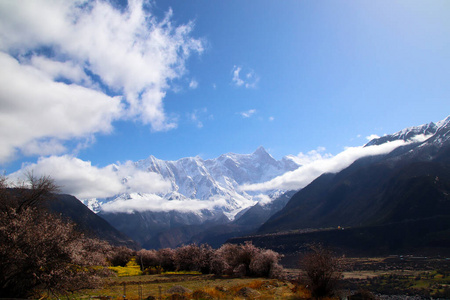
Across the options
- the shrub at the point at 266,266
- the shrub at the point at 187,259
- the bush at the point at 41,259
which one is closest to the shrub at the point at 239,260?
the shrub at the point at 266,266

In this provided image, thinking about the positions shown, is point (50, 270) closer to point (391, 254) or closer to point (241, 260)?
point (241, 260)

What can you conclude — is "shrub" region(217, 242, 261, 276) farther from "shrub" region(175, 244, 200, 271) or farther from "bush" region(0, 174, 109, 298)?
"bush" region(0, 174, 109, 298)

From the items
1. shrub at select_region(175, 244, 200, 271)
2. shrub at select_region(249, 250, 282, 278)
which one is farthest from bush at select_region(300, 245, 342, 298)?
shrub at select_region(175, 244, 200, 271)

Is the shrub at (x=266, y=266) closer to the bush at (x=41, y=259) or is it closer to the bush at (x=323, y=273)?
the bush at (x=323, y=273)

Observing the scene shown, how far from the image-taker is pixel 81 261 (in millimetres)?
20203

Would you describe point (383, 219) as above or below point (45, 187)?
below

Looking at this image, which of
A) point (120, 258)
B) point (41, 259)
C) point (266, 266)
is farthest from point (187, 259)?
point (41, 259)

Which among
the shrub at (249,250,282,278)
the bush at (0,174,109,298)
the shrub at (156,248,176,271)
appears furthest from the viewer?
the shrub at (156,248,176,271)

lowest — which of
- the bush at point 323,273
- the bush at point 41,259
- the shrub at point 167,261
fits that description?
the shrub at point 167,261

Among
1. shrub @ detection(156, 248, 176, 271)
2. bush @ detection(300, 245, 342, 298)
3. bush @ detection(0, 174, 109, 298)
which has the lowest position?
shrub @ detection(156, 248, 176, 271)

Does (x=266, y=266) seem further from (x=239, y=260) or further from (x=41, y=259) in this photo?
(x=41, y=259)

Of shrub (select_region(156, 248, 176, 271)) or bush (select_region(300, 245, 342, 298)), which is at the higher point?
bush (select_region(300, 245, 342, 298))

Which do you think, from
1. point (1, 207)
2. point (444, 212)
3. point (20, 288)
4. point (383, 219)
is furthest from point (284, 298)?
point (383, 219)

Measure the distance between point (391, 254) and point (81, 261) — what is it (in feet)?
469
